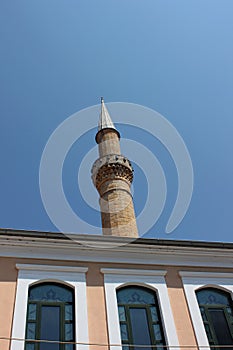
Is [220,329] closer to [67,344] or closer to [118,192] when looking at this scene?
[67,344]

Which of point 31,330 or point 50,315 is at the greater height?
point 50,315

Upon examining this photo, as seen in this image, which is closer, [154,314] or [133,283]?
[154,314]

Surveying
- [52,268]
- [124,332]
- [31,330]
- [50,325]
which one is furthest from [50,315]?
[124,332]

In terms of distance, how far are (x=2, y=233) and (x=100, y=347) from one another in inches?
102

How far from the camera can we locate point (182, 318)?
6.79 metres

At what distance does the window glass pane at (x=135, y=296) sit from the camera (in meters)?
6.94

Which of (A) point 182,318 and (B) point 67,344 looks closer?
(B) point 67,344

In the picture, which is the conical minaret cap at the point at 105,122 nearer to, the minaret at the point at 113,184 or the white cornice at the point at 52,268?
the minaret at the point at 113,184

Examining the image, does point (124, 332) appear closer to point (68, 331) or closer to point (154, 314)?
point (154, 314)

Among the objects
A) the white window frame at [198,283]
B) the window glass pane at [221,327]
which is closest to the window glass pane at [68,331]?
the white window frame at [198,283]

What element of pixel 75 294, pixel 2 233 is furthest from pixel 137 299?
pixel 2 233

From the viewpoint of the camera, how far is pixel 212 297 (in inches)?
290

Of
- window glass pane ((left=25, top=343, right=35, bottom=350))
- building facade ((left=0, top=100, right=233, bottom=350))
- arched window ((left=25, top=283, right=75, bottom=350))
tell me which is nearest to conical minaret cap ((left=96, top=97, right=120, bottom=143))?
building facade ((left=0, top=100, right=233, bottom=350))

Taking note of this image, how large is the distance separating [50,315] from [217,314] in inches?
119
